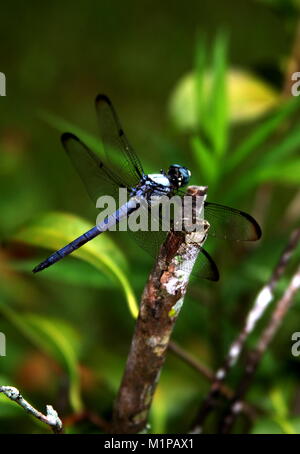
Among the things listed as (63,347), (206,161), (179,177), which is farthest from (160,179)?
(63,347)

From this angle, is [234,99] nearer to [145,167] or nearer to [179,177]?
[145,167]

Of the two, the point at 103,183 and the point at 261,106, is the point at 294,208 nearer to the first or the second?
the point at 261,106

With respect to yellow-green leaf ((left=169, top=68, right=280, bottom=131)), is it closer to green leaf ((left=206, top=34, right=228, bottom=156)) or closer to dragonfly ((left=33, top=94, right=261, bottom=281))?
green leaf ((left=206, top=34, right=228, bottom=156))

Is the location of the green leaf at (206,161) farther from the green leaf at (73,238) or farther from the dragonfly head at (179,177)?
the green leaf at (73,238)

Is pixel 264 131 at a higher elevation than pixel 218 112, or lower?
lower

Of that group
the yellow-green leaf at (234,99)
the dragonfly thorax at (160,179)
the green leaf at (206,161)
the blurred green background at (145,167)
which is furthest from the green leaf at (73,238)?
the yellow-green leaf at (234,99)

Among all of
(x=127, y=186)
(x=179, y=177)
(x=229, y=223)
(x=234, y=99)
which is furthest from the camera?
(x=234, y=99)

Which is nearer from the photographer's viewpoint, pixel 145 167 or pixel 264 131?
pixel 264 131
